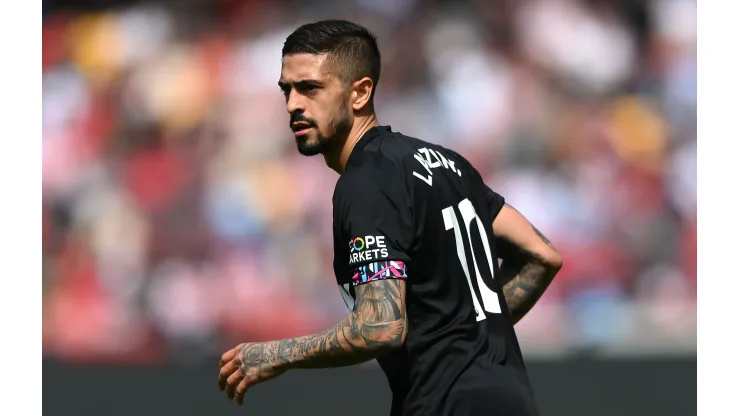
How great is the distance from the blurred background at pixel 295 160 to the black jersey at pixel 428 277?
4947 mm

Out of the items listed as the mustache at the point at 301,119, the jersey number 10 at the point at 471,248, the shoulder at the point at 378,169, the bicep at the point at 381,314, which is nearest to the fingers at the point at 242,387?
the bicep at the point at 381,314

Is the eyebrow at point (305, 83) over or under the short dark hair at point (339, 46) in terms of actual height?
under

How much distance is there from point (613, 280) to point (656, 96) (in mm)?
1735

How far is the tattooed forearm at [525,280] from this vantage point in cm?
321

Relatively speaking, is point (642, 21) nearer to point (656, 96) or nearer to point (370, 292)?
point (656, 96)

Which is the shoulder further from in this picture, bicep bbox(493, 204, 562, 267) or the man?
bicep bbox(493, 204, 562, 267)

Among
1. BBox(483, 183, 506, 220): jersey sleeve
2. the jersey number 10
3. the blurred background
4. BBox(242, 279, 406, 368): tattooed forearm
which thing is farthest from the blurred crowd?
BBox(242, 279, 406, 368): tattooed forearm

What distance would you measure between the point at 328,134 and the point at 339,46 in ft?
0.91

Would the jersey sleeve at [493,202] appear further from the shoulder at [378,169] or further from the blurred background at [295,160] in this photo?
the blurred background at [295,160]

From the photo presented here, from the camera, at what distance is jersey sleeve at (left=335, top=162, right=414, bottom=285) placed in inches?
99.6

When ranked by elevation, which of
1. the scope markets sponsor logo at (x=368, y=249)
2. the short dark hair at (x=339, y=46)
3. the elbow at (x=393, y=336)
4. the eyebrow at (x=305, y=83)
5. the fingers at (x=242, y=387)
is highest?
the short dark hair at (x=339, y=46)

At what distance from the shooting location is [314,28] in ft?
9.52

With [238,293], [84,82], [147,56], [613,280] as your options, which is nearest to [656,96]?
[613,280]

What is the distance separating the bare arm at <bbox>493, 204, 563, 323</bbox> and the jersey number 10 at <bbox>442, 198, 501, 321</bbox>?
289 mm
